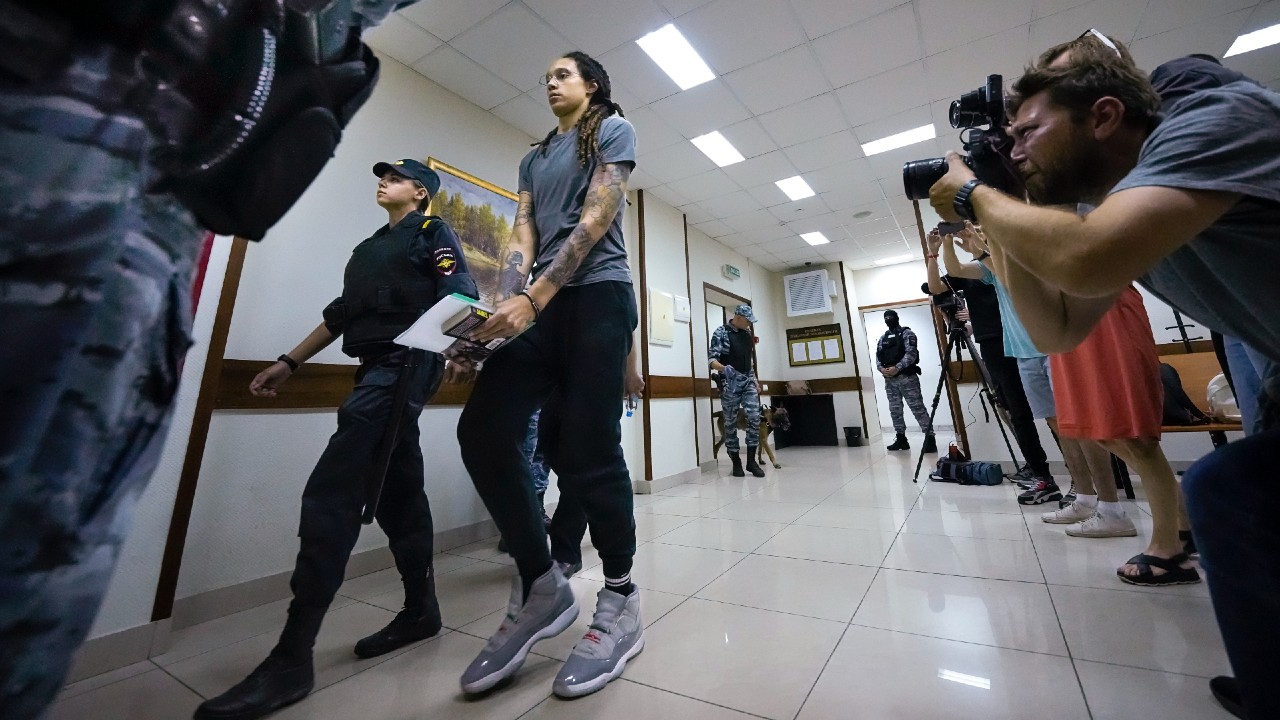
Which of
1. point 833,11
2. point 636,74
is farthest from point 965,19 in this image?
point 636,74

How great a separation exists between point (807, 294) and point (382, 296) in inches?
277

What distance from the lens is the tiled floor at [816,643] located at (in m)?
0.97

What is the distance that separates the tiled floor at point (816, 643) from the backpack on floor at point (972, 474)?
3.96 feet

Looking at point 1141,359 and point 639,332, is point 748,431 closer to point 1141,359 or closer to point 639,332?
point 639,332

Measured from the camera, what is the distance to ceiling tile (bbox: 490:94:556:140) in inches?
126

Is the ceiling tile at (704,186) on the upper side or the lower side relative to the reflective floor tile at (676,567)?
upper

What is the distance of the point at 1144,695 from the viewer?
0.92 metres

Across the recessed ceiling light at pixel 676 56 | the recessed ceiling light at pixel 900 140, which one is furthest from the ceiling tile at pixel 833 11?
the recessed ceiling light at pixel 900 140

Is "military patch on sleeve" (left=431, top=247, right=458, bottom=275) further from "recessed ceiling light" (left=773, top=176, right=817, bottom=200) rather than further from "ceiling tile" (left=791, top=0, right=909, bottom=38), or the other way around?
"recessed ceiling light" (left=773, top=176, right=817, bottom=200)

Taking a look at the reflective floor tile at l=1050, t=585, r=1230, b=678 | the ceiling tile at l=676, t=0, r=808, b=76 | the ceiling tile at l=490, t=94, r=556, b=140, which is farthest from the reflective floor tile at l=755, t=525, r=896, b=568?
the ceiling tile at l=490, t=94, r=556, b=140

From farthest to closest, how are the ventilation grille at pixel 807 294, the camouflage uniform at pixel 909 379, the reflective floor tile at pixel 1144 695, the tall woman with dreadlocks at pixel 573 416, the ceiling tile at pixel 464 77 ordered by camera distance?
the ventilation grille at pixel 807 294 → the camouflage uniform at pixel 909 379 → the ceiling tile at pixel 464 77 → the tall woman with dreadlocks at pixel 573 416 → the reflective floor tile at pixel 1144 695

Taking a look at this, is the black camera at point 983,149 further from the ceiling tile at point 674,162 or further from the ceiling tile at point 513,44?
the ceiling tile at point 674,162

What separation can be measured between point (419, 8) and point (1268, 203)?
315 centimetres

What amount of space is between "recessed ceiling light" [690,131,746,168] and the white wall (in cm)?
213
